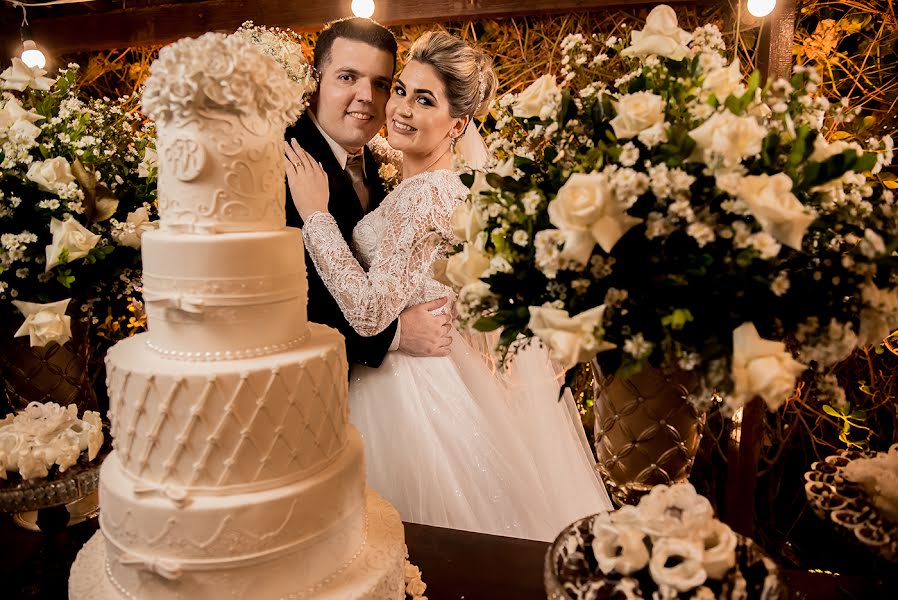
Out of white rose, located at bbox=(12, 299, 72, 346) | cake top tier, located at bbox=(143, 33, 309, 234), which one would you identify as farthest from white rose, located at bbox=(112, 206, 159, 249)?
cake top tier, located at bbox=(143, 33, 309, 234)

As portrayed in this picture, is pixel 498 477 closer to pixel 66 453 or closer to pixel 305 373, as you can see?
pixel 305 373

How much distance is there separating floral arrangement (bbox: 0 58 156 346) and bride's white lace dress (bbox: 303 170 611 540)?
0.65 meters

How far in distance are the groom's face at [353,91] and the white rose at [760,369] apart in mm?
2010

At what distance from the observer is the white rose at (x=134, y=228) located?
1.92 metres

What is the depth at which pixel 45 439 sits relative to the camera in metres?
1.73

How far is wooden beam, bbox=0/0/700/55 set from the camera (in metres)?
2.81

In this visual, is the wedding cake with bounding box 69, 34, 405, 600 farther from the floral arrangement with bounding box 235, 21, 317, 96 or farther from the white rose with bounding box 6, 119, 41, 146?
the floral arrangement with bounding box 235, 21, 317, 96

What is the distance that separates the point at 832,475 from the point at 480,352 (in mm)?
1549

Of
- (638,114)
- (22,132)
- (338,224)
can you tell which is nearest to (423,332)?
(338,224)

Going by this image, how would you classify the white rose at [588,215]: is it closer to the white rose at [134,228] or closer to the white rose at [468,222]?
the white rose at [468,222]

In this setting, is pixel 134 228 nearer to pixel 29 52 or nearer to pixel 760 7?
pixel 29 52

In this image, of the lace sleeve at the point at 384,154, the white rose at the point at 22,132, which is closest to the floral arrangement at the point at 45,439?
the white rose at the point at 22,132

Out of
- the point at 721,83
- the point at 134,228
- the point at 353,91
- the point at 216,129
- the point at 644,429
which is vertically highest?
the point at 353,91

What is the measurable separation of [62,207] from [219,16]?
5.56 ft
